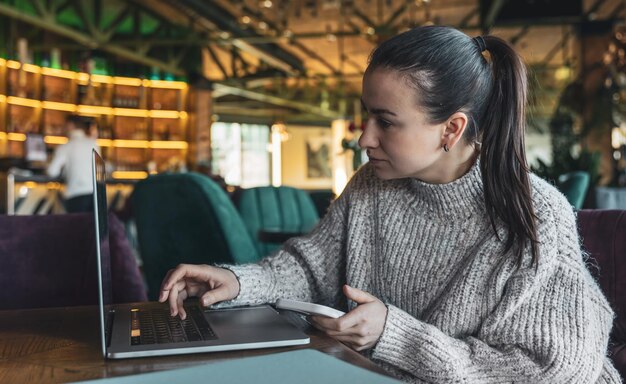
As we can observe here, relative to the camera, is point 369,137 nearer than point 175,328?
No

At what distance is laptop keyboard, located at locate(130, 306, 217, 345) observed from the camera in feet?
3.07

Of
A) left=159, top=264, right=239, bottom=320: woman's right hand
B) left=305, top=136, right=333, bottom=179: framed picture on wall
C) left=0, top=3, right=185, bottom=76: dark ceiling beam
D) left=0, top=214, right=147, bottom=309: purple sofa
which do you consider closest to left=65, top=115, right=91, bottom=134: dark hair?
left=0, top=3, right=185, bottom=76: dark ceiling beam

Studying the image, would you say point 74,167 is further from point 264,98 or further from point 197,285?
point 264,98

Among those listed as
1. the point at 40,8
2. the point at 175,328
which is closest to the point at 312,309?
the point at 175,328

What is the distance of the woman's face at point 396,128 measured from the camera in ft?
3.87

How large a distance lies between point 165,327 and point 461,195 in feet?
1.78

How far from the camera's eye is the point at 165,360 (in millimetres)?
846

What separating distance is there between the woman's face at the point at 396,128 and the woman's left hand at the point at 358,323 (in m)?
0.27

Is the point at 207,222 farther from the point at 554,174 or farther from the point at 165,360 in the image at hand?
the point at 554,174

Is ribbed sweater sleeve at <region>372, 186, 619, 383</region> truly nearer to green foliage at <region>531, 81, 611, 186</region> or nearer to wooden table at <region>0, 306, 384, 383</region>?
wooden table at <region>0, 306, 384, 383</region>

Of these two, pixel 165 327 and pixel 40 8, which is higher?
pixel 40 8

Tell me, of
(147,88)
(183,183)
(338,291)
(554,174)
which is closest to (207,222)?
(183,183)

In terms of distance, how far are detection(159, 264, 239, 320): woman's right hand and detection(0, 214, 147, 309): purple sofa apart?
0.52m

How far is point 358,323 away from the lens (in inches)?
39.8
